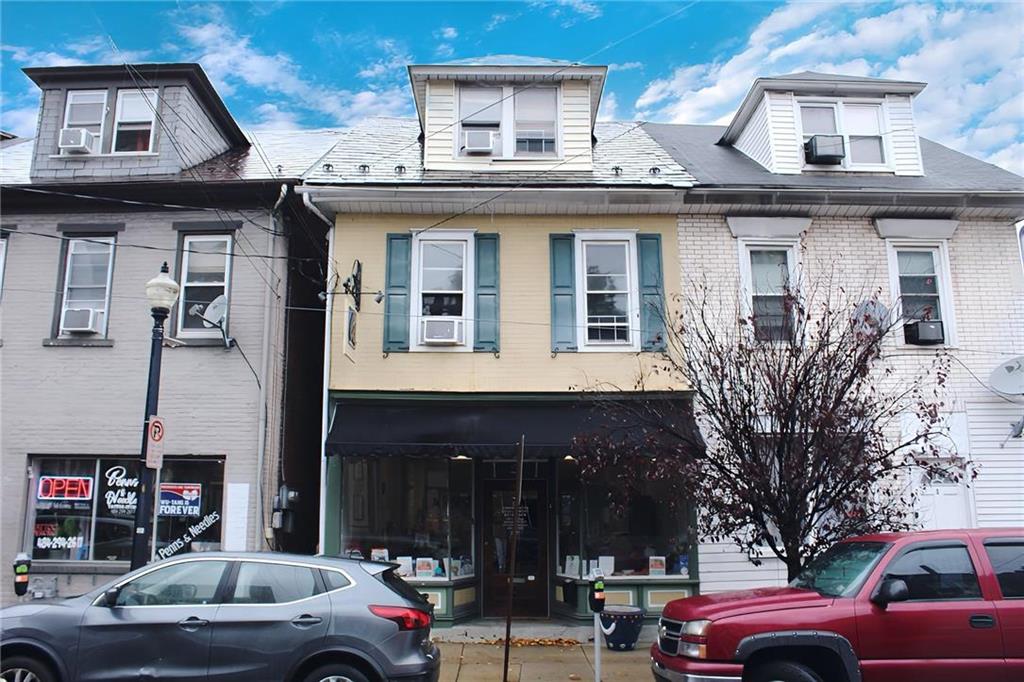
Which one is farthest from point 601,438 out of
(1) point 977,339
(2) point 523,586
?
(1) point 977,339

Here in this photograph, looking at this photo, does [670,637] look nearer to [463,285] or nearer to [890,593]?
[890,593]

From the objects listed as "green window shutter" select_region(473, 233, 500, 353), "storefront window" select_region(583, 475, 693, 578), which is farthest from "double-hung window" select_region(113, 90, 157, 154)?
"storefront window" select_region(583, 475, 693, 578)

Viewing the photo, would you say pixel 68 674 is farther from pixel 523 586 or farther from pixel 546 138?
pixel 546 138

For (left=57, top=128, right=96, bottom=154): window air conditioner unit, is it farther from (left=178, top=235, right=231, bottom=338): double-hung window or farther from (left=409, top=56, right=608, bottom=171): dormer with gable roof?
(left=409, top=56, right=608, bottom=171): dormer with gable roof

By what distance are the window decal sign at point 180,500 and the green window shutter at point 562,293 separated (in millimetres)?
5902

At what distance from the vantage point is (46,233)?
12.6m

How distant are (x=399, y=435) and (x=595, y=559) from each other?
3.56 meters

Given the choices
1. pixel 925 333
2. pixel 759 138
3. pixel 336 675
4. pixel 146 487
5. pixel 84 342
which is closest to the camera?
pixel 336 675

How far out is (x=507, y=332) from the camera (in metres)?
12.1

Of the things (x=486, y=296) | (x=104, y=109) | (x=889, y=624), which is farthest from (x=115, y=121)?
(x=889, y=624)

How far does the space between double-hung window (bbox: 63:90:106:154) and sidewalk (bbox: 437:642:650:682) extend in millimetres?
10426

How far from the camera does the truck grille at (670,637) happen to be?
6.85 meters

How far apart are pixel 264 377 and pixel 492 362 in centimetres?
354

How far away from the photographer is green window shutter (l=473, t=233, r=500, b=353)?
12062 mm
